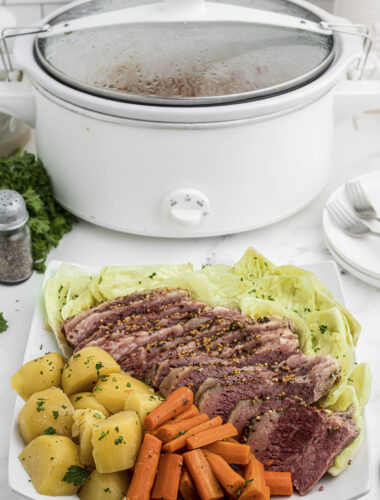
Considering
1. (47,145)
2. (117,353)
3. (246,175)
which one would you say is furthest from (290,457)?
(47,145)

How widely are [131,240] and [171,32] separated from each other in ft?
2.36

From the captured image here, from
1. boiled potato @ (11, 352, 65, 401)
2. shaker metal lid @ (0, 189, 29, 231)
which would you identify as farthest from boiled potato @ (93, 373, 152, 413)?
shaker metal lid @ (0, 189, 29, 231)

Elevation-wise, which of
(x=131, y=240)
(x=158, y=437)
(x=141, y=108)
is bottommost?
(x=131, y=240)

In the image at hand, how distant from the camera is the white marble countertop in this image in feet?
6.46

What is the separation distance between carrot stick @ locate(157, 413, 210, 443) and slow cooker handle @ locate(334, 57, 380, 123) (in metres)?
1.29

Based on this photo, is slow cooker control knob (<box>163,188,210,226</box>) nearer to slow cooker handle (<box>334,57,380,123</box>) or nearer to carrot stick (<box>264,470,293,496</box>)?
slow cooker handle (<box>334,57,380,123</box>)

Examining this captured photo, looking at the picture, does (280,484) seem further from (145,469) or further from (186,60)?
(186,60)

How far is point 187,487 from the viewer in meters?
1.47

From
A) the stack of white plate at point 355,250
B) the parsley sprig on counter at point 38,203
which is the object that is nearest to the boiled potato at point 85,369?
the parsley sprig on counter at point 38,203

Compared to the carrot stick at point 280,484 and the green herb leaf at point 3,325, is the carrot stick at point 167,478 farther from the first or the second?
the green herb leaf at point 3,325

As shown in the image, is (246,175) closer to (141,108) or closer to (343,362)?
(141,108)

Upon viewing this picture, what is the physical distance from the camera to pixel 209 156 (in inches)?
80.7

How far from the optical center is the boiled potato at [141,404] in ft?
5.17

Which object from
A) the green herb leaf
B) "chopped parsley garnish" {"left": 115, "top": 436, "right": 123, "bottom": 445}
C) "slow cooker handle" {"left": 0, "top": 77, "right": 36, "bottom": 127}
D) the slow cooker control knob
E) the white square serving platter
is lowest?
the green herb leaf
